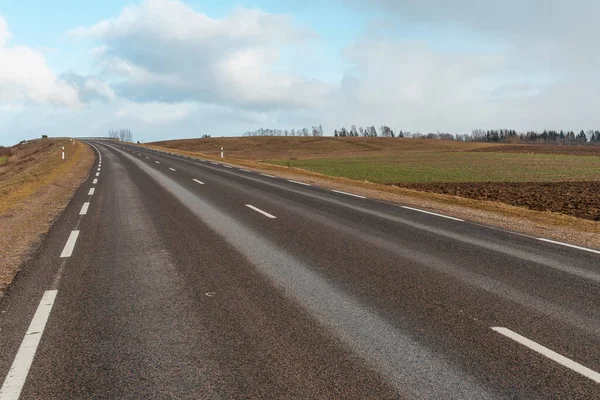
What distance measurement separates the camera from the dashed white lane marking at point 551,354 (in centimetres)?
358

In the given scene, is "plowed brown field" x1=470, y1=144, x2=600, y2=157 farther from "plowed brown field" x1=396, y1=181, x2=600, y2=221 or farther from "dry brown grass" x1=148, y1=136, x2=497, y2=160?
"plowed brown field" x1=396, y1=181, x2=600, y2=221

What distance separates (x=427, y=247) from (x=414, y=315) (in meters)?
3.51

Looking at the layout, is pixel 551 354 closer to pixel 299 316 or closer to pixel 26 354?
pixel 299 316

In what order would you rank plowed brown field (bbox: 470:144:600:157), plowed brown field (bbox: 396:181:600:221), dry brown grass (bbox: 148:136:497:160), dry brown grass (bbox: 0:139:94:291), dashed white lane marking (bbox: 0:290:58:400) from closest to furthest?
dashed white lane marking (bbox: 0:290:58:400), dry brown grass (bbox: 0:139:94:291), plowed brown field (bbox: 396:181:600:221), plowed brown field (bbox: 470:144:600:157), dry brown grass (bbox: 148:136:497:160)

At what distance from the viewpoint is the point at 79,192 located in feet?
54.2

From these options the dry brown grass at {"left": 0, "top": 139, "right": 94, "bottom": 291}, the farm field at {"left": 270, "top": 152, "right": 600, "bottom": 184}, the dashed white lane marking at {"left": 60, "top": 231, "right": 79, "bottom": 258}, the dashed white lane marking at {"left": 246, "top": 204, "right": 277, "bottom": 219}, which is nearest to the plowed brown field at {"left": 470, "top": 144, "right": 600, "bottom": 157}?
the farm field at {"left": 270, "top": 152, "right": 600, "bottom": 184}

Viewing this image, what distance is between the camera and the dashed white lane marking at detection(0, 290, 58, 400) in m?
3.36

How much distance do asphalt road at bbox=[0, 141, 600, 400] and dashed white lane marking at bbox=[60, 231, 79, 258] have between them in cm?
8

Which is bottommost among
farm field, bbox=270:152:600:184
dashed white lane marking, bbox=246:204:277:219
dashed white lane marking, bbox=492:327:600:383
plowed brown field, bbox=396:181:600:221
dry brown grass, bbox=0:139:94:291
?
farm field, bbox=270:152:600:184

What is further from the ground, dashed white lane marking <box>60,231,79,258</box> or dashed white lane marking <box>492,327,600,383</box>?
dashed white lane marking <box>60,231,79,258</box>

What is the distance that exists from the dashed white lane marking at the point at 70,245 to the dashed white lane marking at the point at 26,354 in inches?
90.7

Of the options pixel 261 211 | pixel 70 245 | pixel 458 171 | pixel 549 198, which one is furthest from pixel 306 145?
pixel 70 245

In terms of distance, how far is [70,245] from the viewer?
8.06m

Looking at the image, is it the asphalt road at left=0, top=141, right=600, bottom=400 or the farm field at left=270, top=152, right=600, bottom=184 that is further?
the farm field at left=270, top=152, right=600, bottom=184
